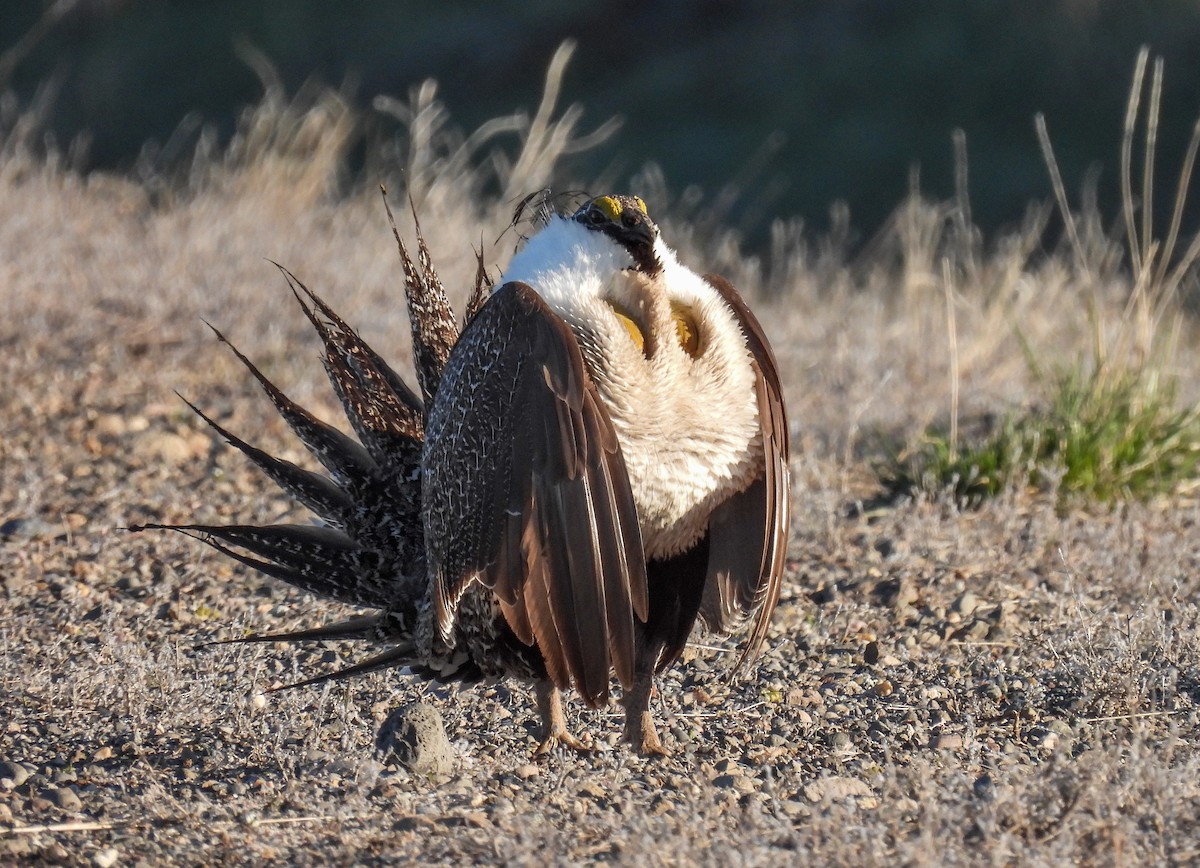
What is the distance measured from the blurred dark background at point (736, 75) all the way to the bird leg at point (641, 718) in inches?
381

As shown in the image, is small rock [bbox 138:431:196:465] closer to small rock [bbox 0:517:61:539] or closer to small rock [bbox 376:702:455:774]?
small rock [bbox 0:517:61:539]

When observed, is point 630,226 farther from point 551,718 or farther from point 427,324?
point 551,718

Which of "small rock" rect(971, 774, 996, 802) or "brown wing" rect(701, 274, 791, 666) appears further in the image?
"brown wing" rect(701, 274, 791, 666)

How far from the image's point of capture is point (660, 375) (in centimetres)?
245

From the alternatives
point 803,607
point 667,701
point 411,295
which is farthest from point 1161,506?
point 411,295

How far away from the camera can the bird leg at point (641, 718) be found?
271cm

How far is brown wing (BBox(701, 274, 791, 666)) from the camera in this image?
8.51 feet

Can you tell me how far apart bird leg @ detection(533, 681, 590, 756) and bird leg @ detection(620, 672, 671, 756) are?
0.10m

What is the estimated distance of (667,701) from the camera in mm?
2977

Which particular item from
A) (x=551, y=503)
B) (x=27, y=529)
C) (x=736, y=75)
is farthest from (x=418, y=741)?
(x=736, y=75)

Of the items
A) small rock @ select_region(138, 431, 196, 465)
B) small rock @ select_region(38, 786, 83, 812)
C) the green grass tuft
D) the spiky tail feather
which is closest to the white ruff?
the spiky tail feather

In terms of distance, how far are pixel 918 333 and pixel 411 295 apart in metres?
3.39

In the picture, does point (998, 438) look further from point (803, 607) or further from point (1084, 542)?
point (803, 607)

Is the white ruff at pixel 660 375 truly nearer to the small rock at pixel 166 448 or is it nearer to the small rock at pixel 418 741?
the small rock at pixel 418 741
